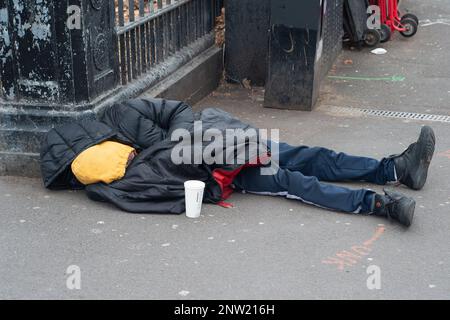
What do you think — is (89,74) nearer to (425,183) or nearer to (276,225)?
(276,225)

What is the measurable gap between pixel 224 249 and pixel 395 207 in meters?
1.15

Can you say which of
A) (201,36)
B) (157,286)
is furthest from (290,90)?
(157,286)

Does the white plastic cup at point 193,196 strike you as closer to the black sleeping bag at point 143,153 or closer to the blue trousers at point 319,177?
the black sleeping bag at point 143,153

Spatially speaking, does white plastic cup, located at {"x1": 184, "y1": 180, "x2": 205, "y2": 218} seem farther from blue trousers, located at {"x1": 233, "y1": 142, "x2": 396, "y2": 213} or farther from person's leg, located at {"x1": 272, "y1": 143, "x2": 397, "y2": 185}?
person's leg, located at {"x1": 272, "y1": 143, "x2": 397, "y2": 185}

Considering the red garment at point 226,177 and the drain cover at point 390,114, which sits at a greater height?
the red garment at point 226,177

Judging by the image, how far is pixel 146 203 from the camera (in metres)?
4.89

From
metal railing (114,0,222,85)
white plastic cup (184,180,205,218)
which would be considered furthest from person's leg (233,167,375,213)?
metal railing (114,0,222,85)

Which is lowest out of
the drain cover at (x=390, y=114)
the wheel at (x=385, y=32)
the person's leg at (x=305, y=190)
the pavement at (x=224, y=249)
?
the drain cover at (x=390, y=114)

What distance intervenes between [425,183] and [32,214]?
287 centimetres

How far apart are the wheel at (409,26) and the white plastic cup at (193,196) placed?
20.7 ft

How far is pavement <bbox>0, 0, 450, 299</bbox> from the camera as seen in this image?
13.0 feet

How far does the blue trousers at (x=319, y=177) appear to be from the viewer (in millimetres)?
4906

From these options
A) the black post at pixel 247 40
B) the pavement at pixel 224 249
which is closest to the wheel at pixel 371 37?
the black post at pixel 247 40

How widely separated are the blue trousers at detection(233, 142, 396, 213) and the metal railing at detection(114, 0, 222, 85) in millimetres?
1614
